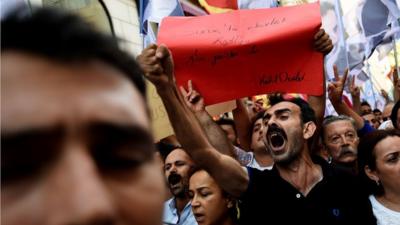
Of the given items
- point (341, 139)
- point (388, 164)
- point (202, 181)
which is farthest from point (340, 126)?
point (202, 181)

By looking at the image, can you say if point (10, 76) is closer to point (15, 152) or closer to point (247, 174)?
point (15, 152)

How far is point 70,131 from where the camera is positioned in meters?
0.66

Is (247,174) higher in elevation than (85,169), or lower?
lower

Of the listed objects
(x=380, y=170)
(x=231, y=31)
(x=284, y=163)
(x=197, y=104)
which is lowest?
(x=380, y=170)

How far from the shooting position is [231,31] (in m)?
3.09

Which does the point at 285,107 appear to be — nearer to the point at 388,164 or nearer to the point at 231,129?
the point at 388,164

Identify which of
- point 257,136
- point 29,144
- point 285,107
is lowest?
point 257,136

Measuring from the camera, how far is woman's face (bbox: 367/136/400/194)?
2.91 meters

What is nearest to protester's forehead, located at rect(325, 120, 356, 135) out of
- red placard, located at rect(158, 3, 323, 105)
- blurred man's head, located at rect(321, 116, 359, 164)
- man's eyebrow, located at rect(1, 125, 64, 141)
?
blurred man's head, located at rect(321, 116, 359, 164)

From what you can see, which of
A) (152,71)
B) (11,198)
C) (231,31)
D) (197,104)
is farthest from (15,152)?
(231,31)

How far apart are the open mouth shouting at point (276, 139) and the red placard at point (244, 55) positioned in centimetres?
27

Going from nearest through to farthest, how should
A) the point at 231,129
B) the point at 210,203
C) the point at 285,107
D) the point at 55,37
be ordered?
the point at 55,37, the point at 210,203, the point at 285,107, the point at 231,129

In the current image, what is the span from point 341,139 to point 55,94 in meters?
3.54

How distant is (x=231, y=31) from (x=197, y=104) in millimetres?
528
